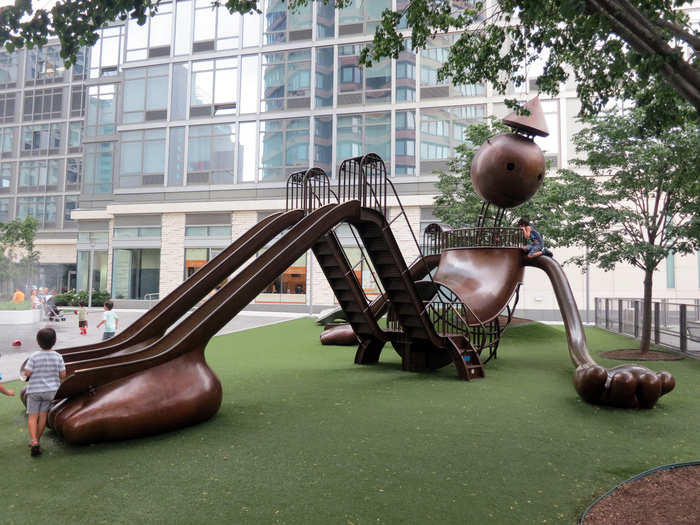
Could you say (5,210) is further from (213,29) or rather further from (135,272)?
(213,29)

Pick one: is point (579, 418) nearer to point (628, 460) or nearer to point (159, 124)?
point (628, 460)

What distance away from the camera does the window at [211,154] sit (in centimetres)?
3359

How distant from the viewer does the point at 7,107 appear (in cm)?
5278

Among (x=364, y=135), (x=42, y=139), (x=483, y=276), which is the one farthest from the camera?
(x=42, y=139)

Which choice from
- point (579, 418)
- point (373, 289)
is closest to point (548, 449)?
point (579, 418)

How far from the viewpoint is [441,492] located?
470 centimetres

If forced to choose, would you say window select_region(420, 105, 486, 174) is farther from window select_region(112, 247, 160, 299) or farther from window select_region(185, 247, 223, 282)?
window select_region(112, 247, 160, 299)

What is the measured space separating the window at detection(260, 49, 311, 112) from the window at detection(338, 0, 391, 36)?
266cm

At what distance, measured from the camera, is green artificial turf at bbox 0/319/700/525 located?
4.37m

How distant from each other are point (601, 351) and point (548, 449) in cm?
984

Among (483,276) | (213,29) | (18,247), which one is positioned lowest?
(483,276)

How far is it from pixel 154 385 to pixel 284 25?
A: 31.9 metres

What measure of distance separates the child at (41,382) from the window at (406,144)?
1061 inches

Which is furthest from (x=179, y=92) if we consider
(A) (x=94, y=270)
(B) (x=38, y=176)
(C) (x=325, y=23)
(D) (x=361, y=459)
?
(D) (x=361, y=459)
